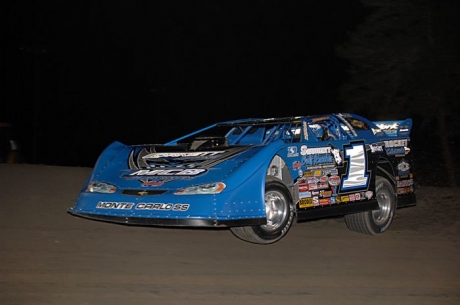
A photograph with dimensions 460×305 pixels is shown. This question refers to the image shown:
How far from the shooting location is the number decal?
8391mm

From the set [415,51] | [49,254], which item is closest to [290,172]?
[49,254]

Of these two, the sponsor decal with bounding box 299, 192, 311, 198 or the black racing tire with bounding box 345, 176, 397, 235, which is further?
the black racing tire with bounding box 345, 176, 397, 235

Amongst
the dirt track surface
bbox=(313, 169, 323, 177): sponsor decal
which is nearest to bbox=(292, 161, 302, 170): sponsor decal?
bbox=(313, 169, 323, 177): sponsor decal

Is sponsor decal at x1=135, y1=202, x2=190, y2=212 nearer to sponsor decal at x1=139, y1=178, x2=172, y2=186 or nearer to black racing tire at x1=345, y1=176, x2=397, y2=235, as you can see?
sponsor decal at x1=139, y1=178, x2=172, y2=186

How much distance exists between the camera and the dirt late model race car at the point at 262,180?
703 cm

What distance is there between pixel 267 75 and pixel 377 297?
54.7 m

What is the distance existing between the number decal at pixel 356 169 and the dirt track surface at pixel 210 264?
0.81 metres

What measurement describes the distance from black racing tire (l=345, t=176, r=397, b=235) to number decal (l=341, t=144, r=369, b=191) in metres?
0.51

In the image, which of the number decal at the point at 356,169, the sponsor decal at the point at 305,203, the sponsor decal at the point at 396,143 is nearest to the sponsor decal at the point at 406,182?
the sponsor decal at the point at 396,143

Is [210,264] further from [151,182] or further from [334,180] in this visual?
[334,180]

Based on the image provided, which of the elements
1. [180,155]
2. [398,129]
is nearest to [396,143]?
[398,129]

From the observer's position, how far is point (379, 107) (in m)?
16.0

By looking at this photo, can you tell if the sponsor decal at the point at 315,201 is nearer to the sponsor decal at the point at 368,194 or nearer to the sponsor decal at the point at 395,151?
the sponsor decal at the point at 368,194

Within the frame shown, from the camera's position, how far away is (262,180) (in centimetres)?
714
